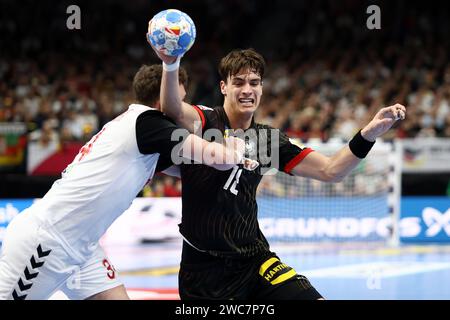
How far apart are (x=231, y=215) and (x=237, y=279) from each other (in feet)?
1.61

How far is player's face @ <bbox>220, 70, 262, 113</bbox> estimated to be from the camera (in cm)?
629

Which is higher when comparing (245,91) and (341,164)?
(245,91)

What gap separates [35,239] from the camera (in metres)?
5.60

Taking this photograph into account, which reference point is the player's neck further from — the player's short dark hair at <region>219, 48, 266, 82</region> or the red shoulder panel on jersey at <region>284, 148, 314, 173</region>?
the red shoulder panel on jersey at <region>284, 148, 314, 173</region>

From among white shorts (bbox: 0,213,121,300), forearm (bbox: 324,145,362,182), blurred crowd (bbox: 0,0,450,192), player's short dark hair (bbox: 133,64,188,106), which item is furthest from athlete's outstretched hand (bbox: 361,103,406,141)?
blurred crowd (bbox: 0,0,450,192)

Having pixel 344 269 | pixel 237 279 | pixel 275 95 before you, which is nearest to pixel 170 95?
pixel 237 279

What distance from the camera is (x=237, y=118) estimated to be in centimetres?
641

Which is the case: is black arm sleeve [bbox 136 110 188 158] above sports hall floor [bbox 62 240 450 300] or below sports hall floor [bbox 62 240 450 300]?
above

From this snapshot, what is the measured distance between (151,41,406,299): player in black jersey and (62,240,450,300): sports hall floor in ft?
11.4

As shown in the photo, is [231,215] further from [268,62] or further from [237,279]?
[268,62]

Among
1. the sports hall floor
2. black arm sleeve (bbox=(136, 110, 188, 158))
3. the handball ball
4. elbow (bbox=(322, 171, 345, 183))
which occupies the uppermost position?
the handball ball

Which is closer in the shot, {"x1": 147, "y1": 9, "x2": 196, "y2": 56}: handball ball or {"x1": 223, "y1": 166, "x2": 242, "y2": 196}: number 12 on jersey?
{"x1": 147, "y1": 9, "x2": 196, "y2": 56}: handball ball

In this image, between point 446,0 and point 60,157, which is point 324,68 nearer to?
point 446,0

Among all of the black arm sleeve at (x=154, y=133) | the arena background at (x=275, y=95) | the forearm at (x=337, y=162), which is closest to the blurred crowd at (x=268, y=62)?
the arena background at (x=275, y=95)
